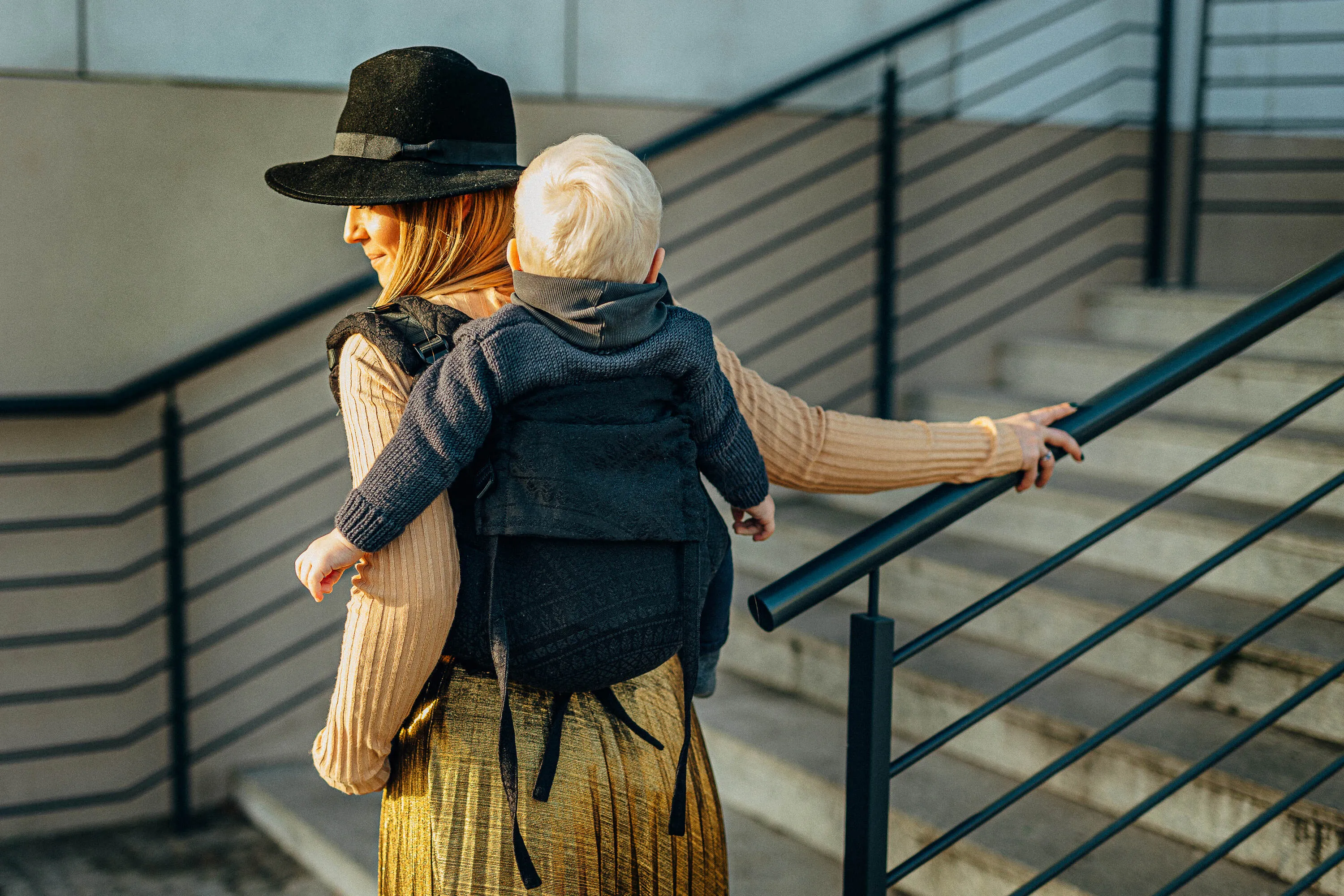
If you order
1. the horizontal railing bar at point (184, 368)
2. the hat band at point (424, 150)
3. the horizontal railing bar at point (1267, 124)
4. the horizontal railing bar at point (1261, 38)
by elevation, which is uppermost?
the horizontal railing bar at point (1261, 38)

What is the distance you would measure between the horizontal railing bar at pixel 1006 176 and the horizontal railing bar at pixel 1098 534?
6.91 ft

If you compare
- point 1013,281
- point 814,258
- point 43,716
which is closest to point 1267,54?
point 1013,281

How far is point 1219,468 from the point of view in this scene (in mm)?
3104

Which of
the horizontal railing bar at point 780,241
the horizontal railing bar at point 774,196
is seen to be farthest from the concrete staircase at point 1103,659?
the horizontal railing bar at point 774,196

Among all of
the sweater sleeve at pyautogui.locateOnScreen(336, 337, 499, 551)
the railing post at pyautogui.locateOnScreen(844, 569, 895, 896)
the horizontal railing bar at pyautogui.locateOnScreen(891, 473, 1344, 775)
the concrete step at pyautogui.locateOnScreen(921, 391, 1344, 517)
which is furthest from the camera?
the concrete step at pyautogui.locateOnScreen(921, 391, 1344, 517)

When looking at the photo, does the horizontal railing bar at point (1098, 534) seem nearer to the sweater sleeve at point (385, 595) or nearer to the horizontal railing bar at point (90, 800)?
the sweater sleeve at point (385, 595)

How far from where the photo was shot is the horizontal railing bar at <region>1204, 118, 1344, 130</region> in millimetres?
4172

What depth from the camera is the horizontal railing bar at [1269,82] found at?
3.83m

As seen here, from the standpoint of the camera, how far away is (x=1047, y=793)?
2469mm

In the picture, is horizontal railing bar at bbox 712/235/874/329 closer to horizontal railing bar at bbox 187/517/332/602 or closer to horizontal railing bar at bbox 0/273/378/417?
horizontal railing bar at bbox 0/273/378/417

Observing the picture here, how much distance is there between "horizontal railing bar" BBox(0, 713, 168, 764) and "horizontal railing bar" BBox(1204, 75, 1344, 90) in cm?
361

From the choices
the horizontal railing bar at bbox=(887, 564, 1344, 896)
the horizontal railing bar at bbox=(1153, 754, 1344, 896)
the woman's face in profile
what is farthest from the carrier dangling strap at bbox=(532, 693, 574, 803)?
the horizontal railing bar at bbox=(1153, 754, 1344, 896)

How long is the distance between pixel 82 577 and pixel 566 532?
2.25m

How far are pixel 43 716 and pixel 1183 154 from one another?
3.83 metres
